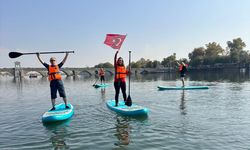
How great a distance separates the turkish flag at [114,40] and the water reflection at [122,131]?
4.49 meters

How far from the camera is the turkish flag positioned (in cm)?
1334

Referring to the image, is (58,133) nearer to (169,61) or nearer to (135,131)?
(135,131)

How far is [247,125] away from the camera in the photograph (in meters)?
8.90

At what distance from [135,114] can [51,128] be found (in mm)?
3694

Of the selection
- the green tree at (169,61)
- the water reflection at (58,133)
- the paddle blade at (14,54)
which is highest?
the green tree at (169,61)

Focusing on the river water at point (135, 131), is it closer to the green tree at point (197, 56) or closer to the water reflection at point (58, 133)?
the water reflection at point (58, 133)

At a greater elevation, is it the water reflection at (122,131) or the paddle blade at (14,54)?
the paddle blade at (14,54)

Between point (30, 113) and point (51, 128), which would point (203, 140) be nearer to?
point (51, 128)

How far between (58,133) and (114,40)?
21.7 ft

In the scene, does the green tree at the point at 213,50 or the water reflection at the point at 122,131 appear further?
the green tree at the point at 213,50

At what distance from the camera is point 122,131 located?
8.44m

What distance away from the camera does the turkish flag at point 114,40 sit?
13.3 metres

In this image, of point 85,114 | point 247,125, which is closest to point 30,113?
point 85,114

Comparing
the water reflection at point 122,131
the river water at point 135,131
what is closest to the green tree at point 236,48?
the river water at point 135,131
